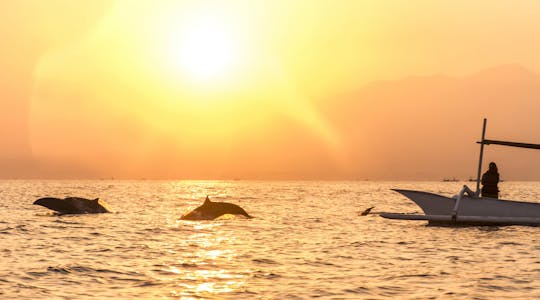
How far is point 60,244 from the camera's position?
2975 cm

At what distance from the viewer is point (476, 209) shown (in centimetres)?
3675

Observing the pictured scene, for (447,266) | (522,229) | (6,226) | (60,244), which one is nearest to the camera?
(447,266)

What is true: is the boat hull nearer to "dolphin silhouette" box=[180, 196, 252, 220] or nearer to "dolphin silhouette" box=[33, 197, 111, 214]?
"dolphin silhouette" box=[180, 196, 252, 220]

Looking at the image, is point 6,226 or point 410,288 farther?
point 6,226

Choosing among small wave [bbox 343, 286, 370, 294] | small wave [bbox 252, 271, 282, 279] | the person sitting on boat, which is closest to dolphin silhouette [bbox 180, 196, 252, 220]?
the person sitting on boat

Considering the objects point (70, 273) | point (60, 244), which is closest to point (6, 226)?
point (60, 244)

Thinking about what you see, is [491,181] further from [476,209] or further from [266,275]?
[266,275]

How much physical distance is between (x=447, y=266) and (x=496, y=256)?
377 cm

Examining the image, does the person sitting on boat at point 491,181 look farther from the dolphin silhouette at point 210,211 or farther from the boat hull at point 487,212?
the dolphin silhouette at point 210,211

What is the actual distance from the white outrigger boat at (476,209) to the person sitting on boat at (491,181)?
97cm

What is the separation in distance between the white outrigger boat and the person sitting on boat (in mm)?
971

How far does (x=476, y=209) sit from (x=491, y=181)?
1.87 metres

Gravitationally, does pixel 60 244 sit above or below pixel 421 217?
below

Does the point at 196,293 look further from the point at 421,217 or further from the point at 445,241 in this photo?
the point at 421,217
